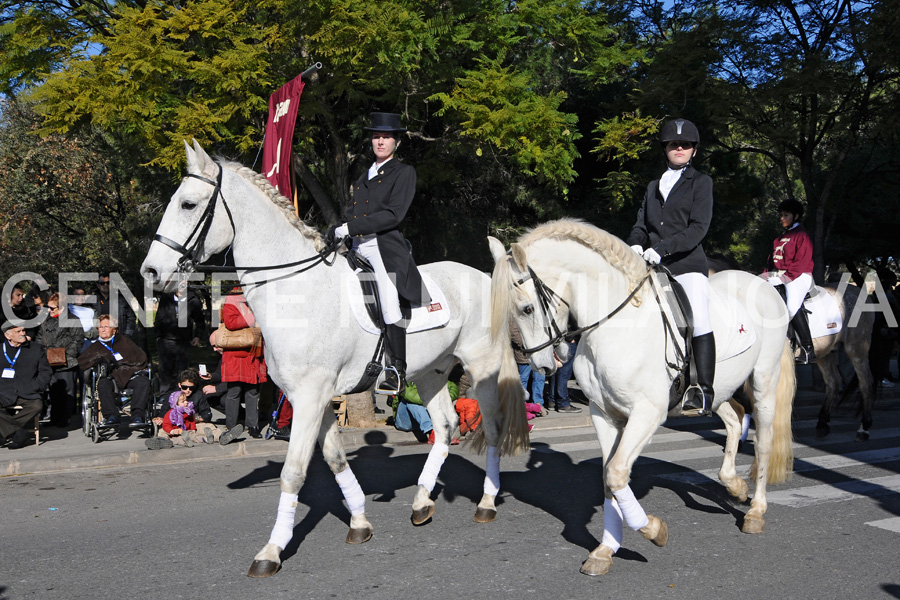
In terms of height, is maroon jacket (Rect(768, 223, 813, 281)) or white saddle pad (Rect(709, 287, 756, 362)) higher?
maroon jacket (Rect(768, 223, 813, 281))

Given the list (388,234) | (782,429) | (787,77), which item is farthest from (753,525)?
(787,77)

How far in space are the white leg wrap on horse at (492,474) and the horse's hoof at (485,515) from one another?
0.16 m

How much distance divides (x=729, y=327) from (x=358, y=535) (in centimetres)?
313

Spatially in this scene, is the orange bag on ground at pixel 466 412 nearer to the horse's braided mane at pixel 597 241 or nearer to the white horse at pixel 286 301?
the white horse at pixel 286 301

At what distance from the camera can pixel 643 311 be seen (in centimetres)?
551

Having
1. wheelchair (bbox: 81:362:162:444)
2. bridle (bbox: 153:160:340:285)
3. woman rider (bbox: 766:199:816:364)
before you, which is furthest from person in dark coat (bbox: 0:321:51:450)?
woman rider (bbox: 766:199:816:364)

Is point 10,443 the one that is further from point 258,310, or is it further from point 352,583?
point 352,583

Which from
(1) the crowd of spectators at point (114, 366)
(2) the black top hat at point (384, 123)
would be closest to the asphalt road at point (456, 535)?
(1) the crowd of spectators at point (114, 366)

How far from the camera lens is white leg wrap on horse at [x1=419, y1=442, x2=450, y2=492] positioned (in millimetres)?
6605

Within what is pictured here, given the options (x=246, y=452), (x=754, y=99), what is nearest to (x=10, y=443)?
(x=246, y=452)

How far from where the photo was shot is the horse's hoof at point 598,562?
5.18 m

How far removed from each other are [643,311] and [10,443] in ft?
27.9

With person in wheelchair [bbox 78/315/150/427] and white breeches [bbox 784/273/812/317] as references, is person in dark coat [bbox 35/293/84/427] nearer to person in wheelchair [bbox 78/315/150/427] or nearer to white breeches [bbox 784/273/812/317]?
person in wheelchair [bbox 78/315/150/427]

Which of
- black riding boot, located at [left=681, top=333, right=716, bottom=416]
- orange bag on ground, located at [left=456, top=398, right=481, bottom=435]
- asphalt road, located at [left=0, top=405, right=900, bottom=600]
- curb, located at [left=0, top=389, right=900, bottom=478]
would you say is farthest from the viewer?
orange bag on ground, located at [left=456, top=398, right=481, bottom=435]
